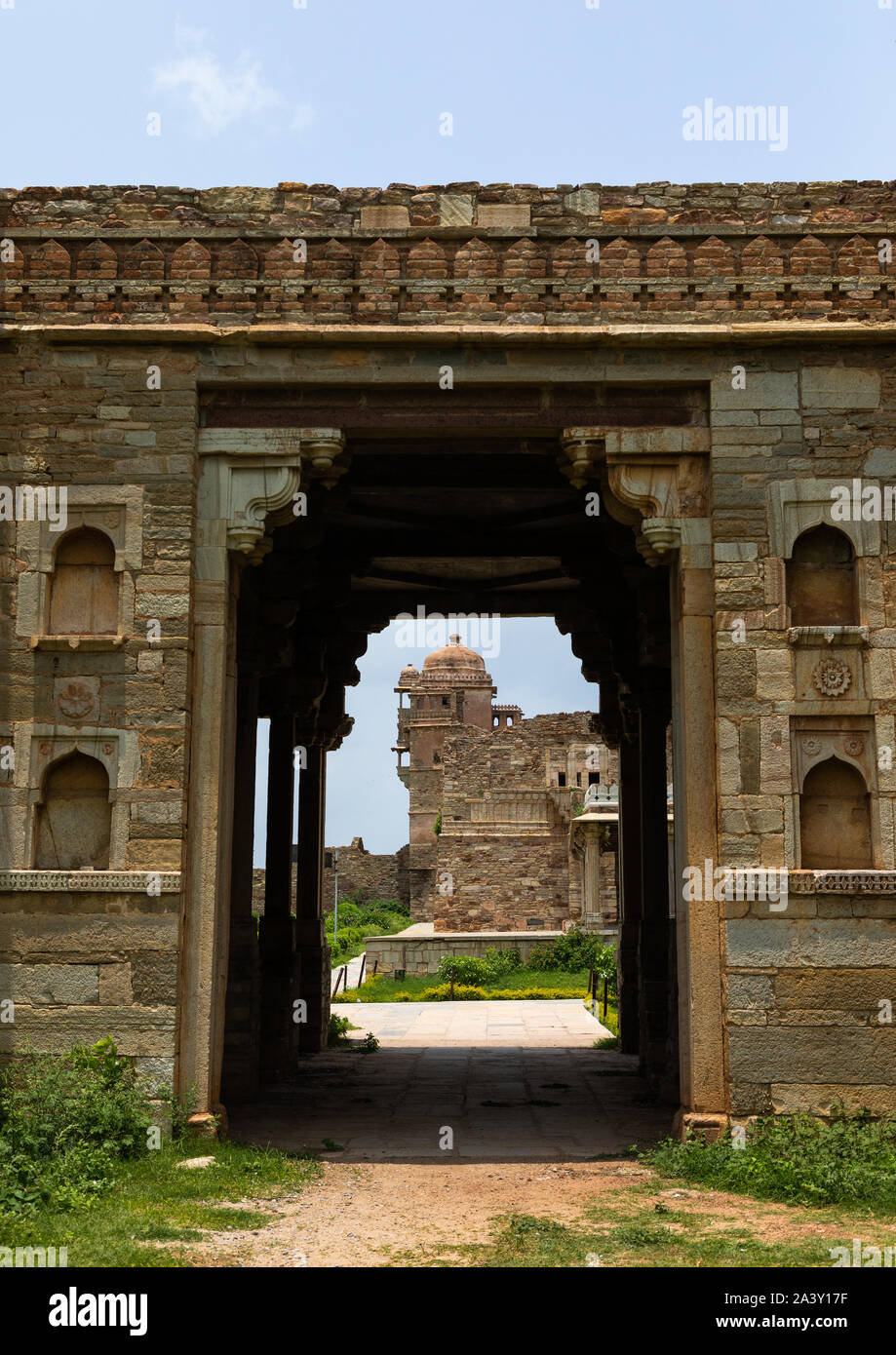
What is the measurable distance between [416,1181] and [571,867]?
1138 inches

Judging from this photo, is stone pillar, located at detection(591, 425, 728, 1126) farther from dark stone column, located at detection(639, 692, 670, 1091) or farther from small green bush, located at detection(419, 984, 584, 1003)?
small green bush, located at detection(419, 984, 584, 1003)

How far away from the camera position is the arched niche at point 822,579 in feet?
30.9

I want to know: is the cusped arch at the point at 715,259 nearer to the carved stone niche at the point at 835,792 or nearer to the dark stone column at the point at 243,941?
the carved stone niche at the point at 835,792

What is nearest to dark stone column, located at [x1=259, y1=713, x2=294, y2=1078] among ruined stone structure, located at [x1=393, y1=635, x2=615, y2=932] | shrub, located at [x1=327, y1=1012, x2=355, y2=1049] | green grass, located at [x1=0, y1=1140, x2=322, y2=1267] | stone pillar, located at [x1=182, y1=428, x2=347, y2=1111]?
shrub, located at [x1=327, y1=1012, x2=355, y2=1049]

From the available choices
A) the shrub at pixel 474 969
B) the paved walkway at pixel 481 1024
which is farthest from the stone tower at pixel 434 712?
the paved walkway at pixel 481 1024

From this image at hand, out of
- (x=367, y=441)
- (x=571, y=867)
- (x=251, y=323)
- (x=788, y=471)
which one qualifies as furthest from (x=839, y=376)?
(x=571, y=867)

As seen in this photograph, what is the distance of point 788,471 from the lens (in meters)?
9.36

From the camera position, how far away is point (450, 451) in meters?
10.3

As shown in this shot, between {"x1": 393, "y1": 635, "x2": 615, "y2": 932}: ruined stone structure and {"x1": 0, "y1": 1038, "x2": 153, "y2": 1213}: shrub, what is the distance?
87.4 feet

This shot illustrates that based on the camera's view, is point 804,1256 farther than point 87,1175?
No

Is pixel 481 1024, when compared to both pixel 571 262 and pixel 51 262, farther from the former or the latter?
pixel 51 262

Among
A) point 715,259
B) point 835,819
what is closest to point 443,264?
point 715,259

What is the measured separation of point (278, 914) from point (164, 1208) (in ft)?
24.9

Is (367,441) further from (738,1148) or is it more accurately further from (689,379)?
(738,1148)
